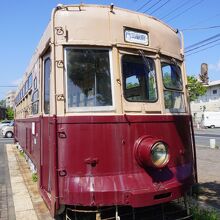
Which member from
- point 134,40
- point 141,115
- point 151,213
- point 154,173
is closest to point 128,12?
point 134,40

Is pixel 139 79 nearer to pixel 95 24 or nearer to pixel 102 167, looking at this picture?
pixel 95 24

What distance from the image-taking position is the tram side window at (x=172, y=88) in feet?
17.6

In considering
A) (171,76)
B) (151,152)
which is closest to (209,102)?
(171,76)

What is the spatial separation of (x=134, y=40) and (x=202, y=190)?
13.0ft

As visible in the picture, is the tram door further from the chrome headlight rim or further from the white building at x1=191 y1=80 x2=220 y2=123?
the white building at x1=191 y1=80 x2=220 y2=123

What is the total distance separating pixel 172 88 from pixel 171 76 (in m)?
0.21

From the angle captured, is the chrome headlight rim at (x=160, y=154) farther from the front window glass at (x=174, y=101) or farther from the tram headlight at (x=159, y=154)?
the front window glass at (x=174, y=101)

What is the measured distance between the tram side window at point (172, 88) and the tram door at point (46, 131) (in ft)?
5.83

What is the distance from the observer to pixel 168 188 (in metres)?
4.64

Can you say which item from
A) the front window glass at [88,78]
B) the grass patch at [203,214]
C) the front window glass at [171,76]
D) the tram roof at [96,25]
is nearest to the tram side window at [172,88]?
the front window glass at [171,76]

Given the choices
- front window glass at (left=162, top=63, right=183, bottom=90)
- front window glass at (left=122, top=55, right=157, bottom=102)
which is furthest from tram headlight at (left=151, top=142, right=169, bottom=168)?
front window glass at (left=162, top=63, right=183, bottom=90)

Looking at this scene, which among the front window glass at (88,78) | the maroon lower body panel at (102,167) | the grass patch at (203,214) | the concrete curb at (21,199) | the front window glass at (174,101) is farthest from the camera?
the concrete curb at (21,199)

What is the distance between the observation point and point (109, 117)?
462 cm

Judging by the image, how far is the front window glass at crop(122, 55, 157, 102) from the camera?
4952mm
